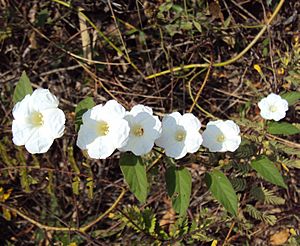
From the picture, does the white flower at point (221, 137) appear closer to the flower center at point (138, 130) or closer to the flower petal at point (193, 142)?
the flower petal at point (193, 142)

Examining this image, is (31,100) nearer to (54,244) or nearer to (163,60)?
(54,244)

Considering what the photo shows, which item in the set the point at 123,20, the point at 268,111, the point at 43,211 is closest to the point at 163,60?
the point at 123,20

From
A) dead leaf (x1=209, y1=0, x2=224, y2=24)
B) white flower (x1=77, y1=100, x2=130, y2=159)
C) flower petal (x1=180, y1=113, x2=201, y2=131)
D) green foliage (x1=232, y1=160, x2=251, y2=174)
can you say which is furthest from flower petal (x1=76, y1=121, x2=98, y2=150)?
dead leaf (x1=209, y1=0, x2=224, y2=24)

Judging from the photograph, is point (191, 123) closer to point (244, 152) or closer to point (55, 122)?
point (244, 152)

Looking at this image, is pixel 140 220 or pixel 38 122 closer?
pixel 38 122

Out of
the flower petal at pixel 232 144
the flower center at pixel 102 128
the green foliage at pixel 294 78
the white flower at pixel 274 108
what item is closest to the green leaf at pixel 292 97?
the white flower at pixel 274 108

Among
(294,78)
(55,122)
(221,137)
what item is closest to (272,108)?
(294,78)

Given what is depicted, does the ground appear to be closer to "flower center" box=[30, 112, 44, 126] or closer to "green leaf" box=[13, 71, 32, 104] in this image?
"green leaf" box=[13, 71, 32, 104]
